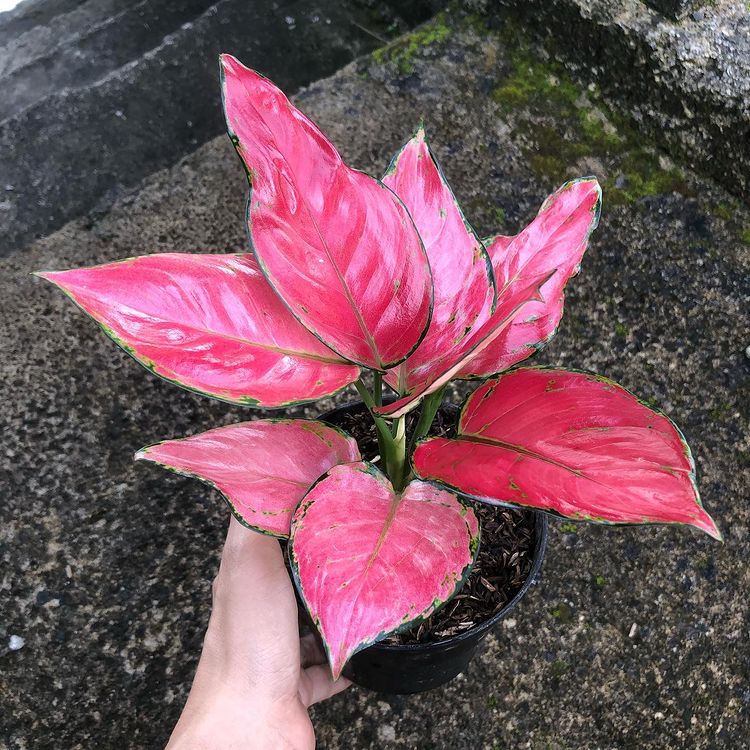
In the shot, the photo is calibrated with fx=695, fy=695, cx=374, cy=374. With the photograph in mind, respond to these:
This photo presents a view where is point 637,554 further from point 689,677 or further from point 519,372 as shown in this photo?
point 519,372

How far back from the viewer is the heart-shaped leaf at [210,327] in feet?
1.92

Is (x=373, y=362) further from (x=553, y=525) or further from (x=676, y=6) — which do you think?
(x=676, y=6)

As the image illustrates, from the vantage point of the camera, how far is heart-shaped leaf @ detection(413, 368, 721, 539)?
1.79ft

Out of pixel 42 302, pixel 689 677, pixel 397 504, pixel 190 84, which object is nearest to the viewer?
pixel 397 504

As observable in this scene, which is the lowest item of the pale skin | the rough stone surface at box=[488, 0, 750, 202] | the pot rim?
the pale skin

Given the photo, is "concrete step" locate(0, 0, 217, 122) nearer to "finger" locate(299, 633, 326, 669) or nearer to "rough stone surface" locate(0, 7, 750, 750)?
"rough stone surface" locate(0, 7, 750, 750)

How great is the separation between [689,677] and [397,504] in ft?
2.35

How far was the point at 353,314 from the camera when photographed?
25.8 inches

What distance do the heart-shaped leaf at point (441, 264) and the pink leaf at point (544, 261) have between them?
42 millimetres

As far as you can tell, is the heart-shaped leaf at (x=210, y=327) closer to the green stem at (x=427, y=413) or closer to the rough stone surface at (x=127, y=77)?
the green stem at (x=427, y=413)

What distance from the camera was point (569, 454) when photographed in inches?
23.8

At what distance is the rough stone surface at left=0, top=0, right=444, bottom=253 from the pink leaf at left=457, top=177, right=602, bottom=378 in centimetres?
103

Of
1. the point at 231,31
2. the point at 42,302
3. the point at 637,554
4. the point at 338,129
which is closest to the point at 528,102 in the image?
the point at 338,129

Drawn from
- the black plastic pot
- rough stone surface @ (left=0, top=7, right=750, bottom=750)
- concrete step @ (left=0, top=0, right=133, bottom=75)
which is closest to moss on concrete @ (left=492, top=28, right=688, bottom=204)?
rough stone surface @ (left=0, top=7, right=750, bottom=750)
